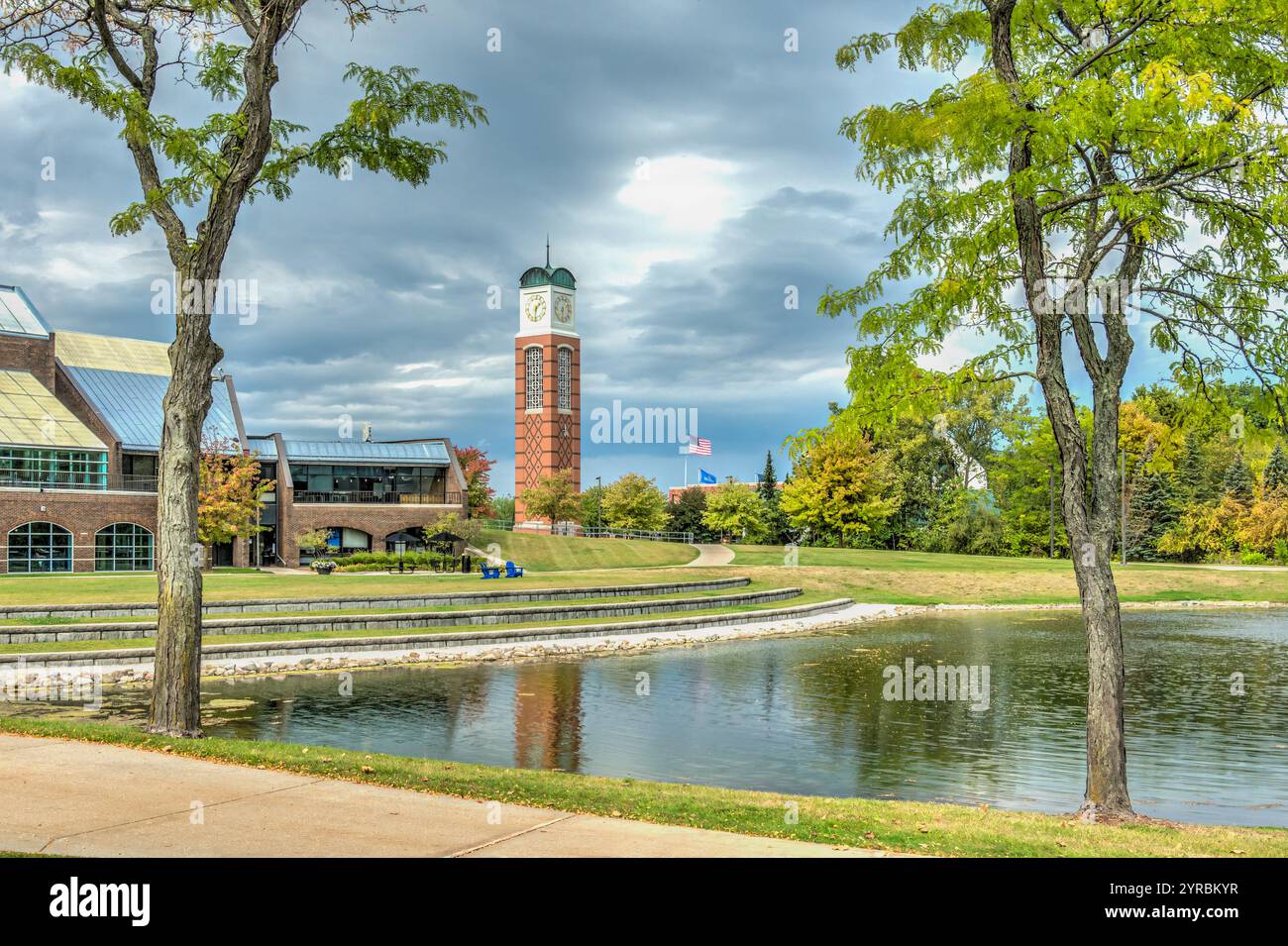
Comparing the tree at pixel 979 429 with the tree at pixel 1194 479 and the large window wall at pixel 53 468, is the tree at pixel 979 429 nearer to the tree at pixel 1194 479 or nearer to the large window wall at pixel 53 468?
the tree at pixel 1194 479

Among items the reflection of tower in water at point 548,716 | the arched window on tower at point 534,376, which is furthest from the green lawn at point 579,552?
the arched window on tower at point 534,376

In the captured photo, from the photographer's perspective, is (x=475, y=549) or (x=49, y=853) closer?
(x=49, y=853)

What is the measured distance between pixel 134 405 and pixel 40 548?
35.2ft

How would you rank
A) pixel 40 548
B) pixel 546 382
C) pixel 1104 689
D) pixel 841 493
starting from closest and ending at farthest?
pixel 1104 689 < pixel 40 548 < pixel 841 493 < pixel 546 382

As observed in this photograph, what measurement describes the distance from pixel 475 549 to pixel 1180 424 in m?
49.7

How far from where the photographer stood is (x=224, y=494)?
45.2m

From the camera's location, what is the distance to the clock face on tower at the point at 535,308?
109 meters

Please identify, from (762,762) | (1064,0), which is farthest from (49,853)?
(1064,0)

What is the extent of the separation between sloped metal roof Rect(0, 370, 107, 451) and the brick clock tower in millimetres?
55964

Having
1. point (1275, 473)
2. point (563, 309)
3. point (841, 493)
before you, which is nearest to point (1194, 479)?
point (1275, 473)

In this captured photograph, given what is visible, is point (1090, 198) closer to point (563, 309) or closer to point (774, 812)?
point (774, 812)

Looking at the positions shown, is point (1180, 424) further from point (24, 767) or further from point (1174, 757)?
point (24, 767)

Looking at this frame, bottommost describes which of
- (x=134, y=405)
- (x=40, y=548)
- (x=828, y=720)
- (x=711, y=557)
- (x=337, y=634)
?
(x=828, y=720)

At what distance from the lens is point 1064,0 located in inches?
435
